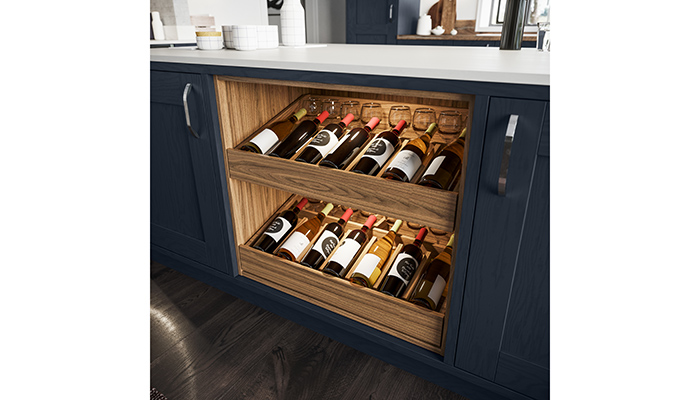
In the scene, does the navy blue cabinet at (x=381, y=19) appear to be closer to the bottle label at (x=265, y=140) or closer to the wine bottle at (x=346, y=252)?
the bottle label at (x=265, y=140)

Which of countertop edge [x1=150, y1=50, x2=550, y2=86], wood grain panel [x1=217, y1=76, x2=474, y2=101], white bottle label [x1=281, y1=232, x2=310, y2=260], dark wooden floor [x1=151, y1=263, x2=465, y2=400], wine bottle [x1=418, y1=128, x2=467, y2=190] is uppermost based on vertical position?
countertop edge [x1=150, y1=50, x2=550, y2=86]

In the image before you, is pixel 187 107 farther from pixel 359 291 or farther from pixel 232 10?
pixel 232 10

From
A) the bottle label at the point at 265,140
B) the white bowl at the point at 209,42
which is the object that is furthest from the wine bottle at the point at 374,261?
the white bowl at the point at 209,42

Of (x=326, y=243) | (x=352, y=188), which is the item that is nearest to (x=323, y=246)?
(x=326, y=243)

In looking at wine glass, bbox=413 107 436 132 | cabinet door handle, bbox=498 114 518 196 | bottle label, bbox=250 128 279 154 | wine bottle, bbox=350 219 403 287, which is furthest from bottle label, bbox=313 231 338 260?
cabinet door handle, bbox=498 114 518 196

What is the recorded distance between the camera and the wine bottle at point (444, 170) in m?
1.01

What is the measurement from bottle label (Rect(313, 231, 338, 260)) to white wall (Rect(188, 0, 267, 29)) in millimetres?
3413

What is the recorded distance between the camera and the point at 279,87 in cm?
144

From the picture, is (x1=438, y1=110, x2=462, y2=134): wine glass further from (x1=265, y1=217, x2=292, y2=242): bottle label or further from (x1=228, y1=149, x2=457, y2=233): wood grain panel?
(x1=265, y1=217, x2=292, y2=242): bottle label

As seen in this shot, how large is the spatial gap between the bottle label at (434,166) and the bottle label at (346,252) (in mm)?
382

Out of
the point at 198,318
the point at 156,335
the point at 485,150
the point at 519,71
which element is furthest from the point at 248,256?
the point at 519,71

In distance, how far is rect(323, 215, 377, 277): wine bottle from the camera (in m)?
1.25

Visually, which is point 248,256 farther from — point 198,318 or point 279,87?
point 279,87
